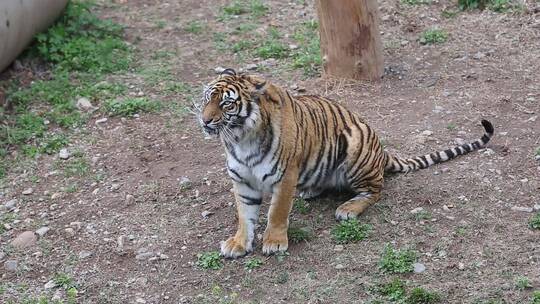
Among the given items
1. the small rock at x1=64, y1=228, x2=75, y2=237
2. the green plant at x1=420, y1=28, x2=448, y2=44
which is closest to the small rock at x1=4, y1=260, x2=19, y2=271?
the small rock at x1=64, y1=228, x2=75, y2=237

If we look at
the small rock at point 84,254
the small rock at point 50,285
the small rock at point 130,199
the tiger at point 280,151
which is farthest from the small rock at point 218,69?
the small rock at point 50,285

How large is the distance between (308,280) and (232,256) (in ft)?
1.90

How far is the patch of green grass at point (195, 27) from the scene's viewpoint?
9.64m

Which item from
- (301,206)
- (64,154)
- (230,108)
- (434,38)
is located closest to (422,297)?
(301,206)

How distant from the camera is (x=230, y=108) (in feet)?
17.9

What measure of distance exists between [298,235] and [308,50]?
3.36 meters

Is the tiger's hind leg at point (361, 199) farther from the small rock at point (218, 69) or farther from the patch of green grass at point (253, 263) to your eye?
the small rock at point (218, 69)

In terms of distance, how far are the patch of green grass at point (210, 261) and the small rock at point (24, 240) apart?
1.28m

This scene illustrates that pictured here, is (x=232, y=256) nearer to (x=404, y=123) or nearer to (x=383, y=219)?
(x=383, y=219)

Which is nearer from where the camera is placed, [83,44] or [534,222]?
[534,222]

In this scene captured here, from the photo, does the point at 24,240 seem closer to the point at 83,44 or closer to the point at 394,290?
the point at 394,290

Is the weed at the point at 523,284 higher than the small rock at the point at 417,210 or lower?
higher

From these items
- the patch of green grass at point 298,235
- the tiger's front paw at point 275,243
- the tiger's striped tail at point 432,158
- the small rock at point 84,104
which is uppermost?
the tiger's striped tail at point 432,158

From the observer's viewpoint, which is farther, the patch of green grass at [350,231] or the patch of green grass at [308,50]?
the patch of green grass at [308,50]
